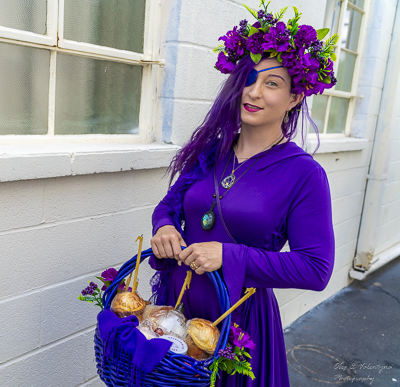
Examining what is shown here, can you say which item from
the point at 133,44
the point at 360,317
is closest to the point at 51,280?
the point at 133,44

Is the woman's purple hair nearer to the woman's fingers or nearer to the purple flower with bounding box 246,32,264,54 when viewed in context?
the purple flower with bounding box 246,32,264,54

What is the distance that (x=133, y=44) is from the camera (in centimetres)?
226

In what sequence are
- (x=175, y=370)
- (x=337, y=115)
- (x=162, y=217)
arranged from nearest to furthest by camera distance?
(x=175, y=370) < (x=162, y=217) < (x=337, y=115)

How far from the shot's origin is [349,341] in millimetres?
3750

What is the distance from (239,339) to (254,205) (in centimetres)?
45

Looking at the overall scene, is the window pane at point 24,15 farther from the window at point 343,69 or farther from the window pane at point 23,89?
the window at point 343,69

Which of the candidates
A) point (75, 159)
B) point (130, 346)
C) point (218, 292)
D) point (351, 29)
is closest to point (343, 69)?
point (351, 29)

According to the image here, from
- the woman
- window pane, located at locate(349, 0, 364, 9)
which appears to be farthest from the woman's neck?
window pane, located at locate(349, 0, 364, 9)

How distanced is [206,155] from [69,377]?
4.28 ft

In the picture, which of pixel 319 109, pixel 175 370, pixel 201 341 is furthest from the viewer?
pixel 319 109

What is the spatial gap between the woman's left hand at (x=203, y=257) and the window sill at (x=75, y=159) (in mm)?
711

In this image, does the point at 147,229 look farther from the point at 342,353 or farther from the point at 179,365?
the point at 342,353

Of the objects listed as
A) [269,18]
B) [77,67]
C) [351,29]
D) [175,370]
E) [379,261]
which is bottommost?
[379,261]

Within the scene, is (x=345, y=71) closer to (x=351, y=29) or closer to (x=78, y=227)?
(x=351, y=29)
